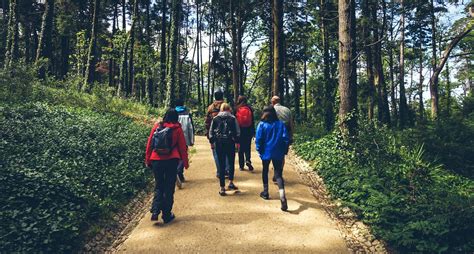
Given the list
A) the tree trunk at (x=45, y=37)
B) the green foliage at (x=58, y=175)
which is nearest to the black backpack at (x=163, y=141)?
the green foliage at (x=58, y=175)

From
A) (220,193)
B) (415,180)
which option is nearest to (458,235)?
(415,180)

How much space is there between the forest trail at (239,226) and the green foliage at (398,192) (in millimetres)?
809

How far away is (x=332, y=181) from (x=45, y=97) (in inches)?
475

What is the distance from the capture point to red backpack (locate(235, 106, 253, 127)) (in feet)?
28.8

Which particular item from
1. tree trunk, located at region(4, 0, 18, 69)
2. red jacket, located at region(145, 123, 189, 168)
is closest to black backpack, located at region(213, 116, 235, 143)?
red jacket, located at region(145, 123, 189, 168)

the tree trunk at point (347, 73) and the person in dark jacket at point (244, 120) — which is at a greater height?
the tree trunk at point (347, 73)

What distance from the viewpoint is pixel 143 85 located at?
1866 inches

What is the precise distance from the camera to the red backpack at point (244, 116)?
877 centimetres

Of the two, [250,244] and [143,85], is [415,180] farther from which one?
[143,85]

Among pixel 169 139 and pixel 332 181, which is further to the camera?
pixel 332 181

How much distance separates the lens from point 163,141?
6.06 metres

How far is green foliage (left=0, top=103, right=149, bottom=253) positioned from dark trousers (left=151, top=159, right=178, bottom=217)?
119 cm

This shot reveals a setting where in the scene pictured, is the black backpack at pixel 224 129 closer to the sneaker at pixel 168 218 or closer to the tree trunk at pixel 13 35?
the sneaker at pixel 168 218

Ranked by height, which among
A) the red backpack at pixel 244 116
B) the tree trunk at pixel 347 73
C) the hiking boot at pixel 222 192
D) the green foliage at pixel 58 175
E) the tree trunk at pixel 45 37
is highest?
the tree trunk at pixel 45 37
